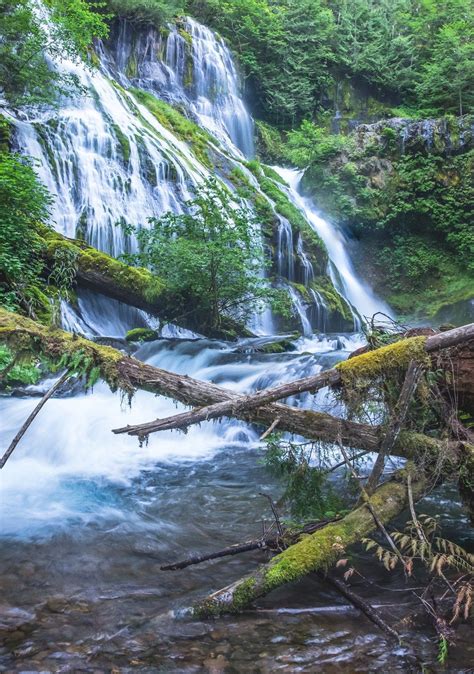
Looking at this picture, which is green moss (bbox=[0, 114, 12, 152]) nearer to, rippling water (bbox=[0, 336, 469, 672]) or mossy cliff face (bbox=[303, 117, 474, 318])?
rippling water (bbox=[0, 336, 469, 672])

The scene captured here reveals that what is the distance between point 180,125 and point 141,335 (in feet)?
36.2

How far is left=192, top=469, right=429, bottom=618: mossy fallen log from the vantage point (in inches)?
115

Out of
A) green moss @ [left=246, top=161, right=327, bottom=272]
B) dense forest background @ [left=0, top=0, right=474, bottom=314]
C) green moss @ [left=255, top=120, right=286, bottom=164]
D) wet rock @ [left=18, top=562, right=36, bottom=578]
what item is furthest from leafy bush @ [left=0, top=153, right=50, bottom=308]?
green moss @ [left=255, top=120, right=286, bottom=164]

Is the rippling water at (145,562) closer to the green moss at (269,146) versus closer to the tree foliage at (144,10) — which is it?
the green moss at (269,146)

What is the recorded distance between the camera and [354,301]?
62.0 ft

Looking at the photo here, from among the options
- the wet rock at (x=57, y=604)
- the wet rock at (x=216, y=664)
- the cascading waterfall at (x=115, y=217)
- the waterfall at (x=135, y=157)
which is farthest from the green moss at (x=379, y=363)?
the waterfall at (x=135, y=157)

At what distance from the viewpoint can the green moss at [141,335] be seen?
11.2m

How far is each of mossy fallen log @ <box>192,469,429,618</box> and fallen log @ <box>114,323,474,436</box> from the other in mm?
888

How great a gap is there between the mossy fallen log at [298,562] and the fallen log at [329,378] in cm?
89

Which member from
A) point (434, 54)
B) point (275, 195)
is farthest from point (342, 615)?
point (434, 54)

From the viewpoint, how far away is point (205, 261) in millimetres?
10281

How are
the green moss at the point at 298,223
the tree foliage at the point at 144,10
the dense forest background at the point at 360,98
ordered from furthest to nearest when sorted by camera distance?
the tree foliage at the point at 144,10, the green moss at the point at 298,223, the dense forest background at the point at 360,98

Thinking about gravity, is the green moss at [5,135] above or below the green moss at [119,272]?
above

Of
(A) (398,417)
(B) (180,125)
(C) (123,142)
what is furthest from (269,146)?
(A) (398,417)
